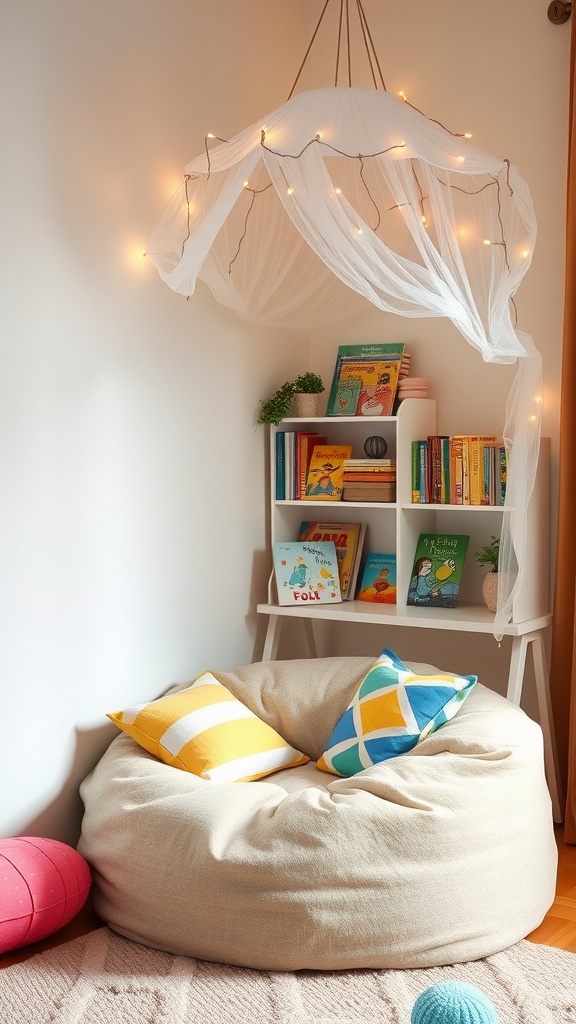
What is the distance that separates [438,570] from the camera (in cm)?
346

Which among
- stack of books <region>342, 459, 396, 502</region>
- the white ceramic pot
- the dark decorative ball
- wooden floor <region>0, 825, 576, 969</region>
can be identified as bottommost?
wooden floor <region>0, 825, 576, 969</region>

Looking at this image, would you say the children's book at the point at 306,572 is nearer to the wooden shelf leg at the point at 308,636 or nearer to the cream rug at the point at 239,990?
the wooden shelf leg at the point at 308,636

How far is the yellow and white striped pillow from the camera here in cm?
274

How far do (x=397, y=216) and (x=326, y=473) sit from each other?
38.4 inches

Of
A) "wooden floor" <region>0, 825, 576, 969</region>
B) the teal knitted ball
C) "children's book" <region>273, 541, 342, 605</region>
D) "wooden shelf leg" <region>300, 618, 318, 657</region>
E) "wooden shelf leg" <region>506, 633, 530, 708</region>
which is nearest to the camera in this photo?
the teal knitted ball

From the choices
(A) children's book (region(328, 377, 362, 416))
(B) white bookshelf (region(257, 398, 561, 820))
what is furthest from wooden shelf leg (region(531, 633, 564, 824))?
(A) children's book (region(328, 377, 362, 416))

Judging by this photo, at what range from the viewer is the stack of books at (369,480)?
341 centimetres

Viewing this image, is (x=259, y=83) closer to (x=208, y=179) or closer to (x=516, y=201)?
(x=208, y=179)

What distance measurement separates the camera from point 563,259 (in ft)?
10.9

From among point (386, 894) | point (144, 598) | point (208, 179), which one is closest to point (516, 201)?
point (208, 179)

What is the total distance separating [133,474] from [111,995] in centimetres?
146

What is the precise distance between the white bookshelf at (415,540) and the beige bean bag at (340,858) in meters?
0.55

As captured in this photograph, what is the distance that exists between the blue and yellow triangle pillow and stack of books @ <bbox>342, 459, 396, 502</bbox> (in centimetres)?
72

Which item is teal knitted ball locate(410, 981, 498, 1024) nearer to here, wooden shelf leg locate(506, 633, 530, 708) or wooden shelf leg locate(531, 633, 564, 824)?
wooden shelf leg locate(506, 633, 530, 708)
